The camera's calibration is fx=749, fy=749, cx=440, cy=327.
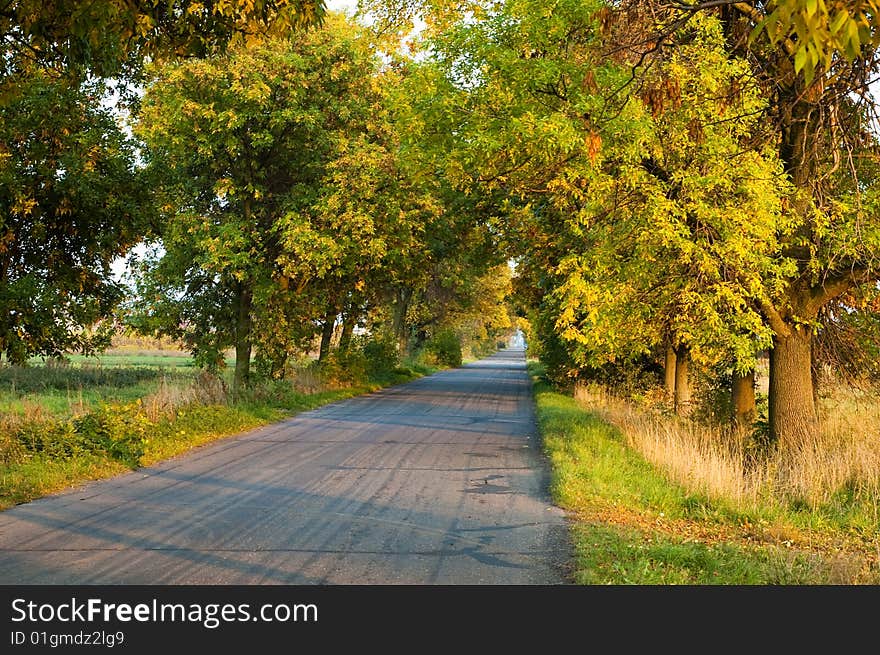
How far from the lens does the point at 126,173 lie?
41.7 ft

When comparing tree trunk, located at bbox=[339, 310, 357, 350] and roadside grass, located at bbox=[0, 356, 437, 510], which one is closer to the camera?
roadside grass, located at bbox=[0, 356, 437, 510]

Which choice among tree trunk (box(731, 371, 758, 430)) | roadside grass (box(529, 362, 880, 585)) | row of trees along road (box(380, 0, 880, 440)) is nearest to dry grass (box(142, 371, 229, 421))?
row of trees along road (box(380, 0, 880, 440))

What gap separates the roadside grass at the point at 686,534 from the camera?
601 cm

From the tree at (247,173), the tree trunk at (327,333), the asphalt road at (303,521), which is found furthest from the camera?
the tree trunk at (327,333)

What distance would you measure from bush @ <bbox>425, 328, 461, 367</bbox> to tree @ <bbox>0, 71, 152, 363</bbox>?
4572 cm

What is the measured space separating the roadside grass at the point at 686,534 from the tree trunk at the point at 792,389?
3460 mm

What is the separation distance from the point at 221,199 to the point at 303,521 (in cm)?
1646

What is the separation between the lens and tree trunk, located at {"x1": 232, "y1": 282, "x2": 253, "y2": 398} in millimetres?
21625

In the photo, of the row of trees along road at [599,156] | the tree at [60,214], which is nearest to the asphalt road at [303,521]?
the tree at [60,214]

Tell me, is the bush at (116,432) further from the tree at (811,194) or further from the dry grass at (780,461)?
the tree at (811,194)

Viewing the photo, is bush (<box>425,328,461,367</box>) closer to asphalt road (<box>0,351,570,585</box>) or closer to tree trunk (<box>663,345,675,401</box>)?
tree trunk (<box>663,345,675,401</box>)

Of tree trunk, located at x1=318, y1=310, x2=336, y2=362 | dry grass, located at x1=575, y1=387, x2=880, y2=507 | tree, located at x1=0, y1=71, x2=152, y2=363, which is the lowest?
dry grass, located at x1=575, y1=387, x2=880, y2=507

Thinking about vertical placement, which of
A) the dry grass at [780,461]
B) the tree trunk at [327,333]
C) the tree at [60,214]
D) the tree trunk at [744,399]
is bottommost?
the dry grass at [780,461]

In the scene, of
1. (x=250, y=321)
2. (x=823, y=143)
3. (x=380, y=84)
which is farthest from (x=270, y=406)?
(x=823, y=143)
